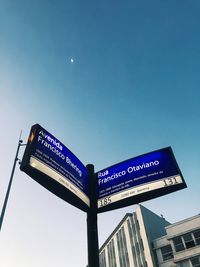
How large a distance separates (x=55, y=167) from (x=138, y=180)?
8.47ft

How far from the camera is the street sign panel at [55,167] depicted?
19.8ft

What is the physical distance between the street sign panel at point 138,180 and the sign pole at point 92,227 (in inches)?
6.8

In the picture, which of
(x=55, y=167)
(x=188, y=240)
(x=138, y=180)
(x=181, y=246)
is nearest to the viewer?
(x=55, y=167)

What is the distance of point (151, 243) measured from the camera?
37.0 metres

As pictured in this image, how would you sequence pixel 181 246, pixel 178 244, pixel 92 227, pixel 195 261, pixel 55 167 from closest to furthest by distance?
pixel 55 167
pixel 92 227
pixel 195 261
pixel 181 246
pixel 178 244

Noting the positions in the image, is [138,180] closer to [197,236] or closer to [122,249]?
[197,236]

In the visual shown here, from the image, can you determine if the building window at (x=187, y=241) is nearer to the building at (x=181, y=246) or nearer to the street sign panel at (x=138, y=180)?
the building at (x=181, y=246)

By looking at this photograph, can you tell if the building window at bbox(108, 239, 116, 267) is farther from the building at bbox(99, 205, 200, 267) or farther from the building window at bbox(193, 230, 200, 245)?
the building window at bbox(193, 230, 200, 245)

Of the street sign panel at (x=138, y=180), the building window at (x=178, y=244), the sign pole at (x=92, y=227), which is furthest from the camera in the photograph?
the building window at (x=178, y=244)

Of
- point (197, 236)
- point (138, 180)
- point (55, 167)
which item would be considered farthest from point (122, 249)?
point (55, 167)

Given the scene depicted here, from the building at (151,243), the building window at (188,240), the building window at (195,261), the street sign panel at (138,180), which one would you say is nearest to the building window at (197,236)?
the building at (151,243)

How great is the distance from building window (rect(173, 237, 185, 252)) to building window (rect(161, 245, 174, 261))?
1706 millimetres

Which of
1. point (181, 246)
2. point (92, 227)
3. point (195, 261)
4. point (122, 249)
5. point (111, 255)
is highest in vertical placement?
point (111, 255)

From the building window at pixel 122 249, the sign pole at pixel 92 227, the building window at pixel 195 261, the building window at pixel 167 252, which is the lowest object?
the sign pole at pixel 92 227
